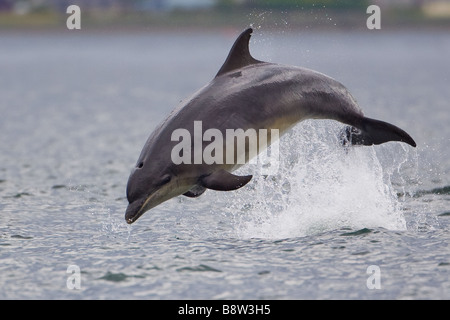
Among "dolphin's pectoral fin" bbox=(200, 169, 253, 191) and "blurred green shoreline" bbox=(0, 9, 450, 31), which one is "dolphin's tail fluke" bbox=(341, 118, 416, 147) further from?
"blurred green shoreline" bbox=(0, 9, 450, 31)

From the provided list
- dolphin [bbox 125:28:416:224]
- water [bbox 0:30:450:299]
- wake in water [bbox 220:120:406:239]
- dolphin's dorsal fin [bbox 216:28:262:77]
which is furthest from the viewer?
wake in water [bbox 220:120:406:239]

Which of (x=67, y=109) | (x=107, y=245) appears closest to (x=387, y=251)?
(x=107, y=245)

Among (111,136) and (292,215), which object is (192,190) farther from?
(111,136)

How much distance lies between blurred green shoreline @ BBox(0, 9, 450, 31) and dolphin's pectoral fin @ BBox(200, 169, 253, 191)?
3936 inches

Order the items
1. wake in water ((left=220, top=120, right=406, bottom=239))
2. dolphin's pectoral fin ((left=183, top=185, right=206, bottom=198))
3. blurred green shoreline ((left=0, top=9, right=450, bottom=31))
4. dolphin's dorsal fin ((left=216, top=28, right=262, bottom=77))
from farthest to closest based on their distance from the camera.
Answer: blurred green shoreline ((left=0, top=9, right=450, bottom=31)) < wake in water ((left=220, top=120, right=406, bottom=239)) < dolphin's dorsal fin ((left=216, top=28, right=262, bottom=77)) < dolphin's pectoral fin ((left=183, top=185, right=206, bottom=198))

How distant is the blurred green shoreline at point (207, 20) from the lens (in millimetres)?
113312

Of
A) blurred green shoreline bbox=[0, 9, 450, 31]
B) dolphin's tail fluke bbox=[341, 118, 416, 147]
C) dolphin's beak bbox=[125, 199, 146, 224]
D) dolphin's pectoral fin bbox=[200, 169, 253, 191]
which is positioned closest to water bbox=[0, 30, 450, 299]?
dolphin's tail fluke bbox=[341, 118, 416, 147]

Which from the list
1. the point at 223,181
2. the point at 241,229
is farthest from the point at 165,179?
the point at 241,229

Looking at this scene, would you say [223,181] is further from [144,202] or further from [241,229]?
[241,229]

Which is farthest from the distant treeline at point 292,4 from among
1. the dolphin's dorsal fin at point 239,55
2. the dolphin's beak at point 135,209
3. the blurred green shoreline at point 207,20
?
the dolphin's beak at point 135,209

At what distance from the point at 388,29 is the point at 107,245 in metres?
115

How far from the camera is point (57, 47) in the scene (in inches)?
5531

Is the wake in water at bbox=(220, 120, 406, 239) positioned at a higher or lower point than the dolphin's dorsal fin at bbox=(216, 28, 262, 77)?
lower

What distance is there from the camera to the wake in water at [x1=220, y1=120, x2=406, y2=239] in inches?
476
